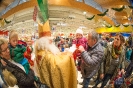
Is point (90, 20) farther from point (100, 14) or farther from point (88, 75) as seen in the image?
point (88, 75)

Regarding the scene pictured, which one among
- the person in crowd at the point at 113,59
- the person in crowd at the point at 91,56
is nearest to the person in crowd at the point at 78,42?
the person in crowd at the point at 91,56

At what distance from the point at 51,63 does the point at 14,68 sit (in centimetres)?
20

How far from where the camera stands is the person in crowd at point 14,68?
4.04 feet

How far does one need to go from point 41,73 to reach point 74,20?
340 mm

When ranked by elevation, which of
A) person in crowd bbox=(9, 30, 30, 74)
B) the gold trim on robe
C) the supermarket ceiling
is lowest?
the gold trim on robe

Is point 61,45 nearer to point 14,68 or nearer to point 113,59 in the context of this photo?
point 14,68

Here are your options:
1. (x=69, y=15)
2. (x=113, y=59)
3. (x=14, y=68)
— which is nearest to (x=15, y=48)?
(x=14, y=68)

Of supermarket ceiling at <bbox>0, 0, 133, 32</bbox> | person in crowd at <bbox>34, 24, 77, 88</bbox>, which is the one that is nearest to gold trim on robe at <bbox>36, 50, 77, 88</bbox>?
person in crowd at <bbox>34, 24, 77, 88</bbox>

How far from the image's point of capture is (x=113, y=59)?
149 centimetres

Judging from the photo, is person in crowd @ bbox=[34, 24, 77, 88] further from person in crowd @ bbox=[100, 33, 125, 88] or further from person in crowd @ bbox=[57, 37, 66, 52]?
person in crowd @ bbox=[100, 33, 125, 88]

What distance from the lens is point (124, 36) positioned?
148 cm

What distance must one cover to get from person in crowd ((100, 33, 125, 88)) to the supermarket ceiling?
13cm

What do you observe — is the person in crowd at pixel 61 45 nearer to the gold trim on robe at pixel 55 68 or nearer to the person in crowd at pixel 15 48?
the gold trim on robe at pixel 55 68

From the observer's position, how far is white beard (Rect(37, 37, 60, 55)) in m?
1.24
